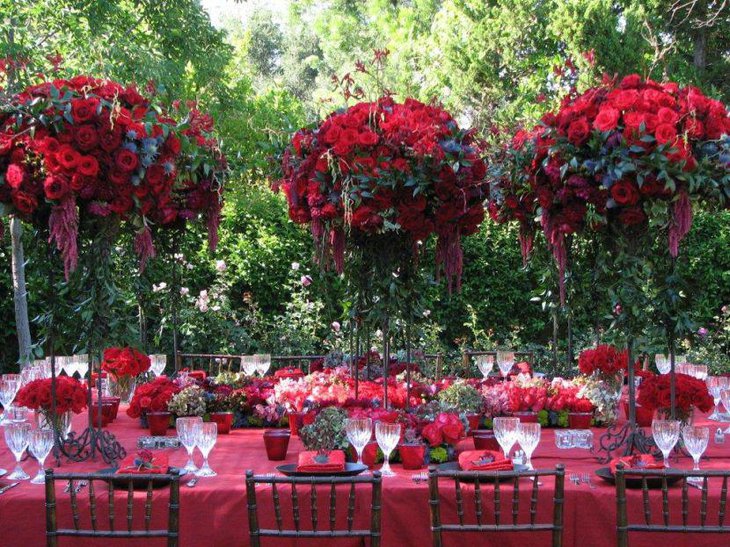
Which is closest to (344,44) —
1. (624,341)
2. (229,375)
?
(229,375)

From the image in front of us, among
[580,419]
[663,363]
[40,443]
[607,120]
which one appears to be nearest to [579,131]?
[607,120]

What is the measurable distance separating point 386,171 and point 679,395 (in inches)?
62.6

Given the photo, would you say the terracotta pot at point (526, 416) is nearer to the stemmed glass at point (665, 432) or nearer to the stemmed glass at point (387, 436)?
the stemmed glass at point (665, 432)

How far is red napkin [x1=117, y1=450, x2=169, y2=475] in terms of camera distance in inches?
135

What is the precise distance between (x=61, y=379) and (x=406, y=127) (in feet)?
6.09

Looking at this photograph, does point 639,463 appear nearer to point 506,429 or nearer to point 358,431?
point 506,429

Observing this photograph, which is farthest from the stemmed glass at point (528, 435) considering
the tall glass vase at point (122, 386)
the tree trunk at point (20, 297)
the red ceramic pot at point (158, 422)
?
the tree trunk at point (20, 297)

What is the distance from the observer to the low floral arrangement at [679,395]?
13.5ft

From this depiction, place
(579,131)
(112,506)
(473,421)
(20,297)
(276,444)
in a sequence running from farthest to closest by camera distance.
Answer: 1. (20,297)
2. (473,421)
3. (276,444)
4. (579,131)
5. (112,506)

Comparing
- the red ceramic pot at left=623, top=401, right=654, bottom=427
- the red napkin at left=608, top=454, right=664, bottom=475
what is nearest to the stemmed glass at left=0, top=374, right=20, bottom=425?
the red napkin at left=608, top=454, right=664, bottom=475

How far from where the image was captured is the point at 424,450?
3.84m

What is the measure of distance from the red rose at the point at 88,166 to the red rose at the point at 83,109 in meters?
0.15

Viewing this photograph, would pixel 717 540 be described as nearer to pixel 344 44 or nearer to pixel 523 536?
pixel 523 536

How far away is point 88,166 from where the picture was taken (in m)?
3.66
